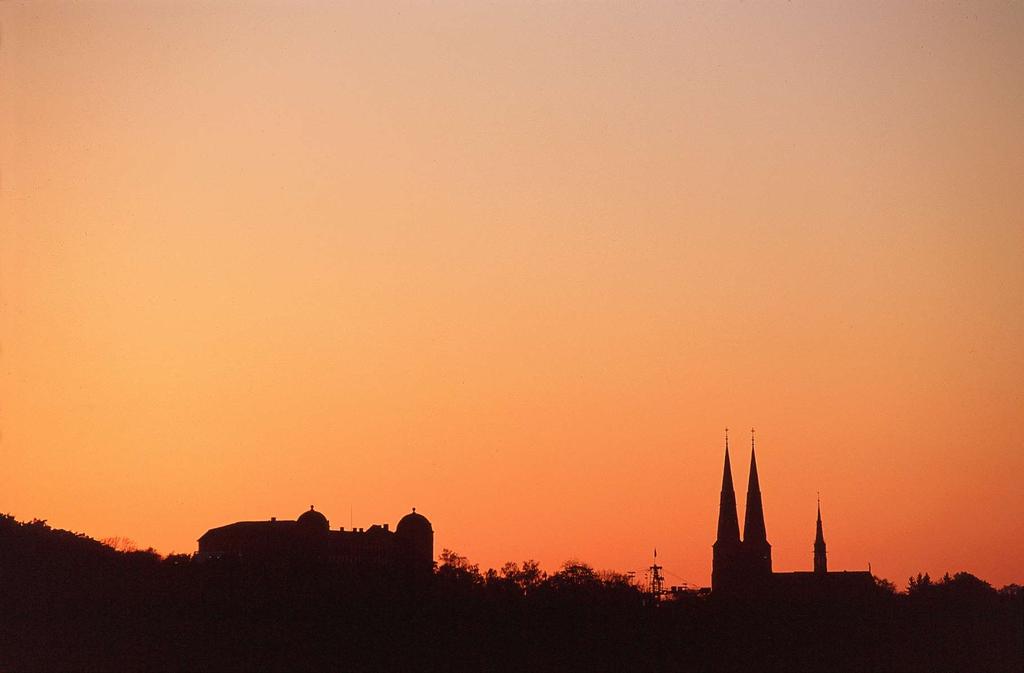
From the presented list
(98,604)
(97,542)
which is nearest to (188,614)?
(98,604)

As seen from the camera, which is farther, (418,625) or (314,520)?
(314,520)

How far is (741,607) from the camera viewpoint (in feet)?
398

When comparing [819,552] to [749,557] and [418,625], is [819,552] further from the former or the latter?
[418,625]

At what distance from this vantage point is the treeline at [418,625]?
312 feet

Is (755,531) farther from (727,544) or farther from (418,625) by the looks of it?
(418,625)

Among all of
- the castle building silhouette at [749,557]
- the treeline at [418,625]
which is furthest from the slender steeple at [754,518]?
the treeline at [418,625]

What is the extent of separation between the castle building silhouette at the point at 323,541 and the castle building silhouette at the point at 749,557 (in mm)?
23635

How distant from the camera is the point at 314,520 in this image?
534 ft

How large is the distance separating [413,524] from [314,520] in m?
8.21

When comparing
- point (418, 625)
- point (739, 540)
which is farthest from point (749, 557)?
point (418, 625)

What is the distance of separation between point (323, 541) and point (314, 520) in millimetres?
5876

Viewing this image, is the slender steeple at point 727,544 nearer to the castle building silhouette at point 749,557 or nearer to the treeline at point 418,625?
the castle building silhouette at point 749,557

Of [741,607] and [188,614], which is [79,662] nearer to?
[188,614]

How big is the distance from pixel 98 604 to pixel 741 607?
3920 centimetres
